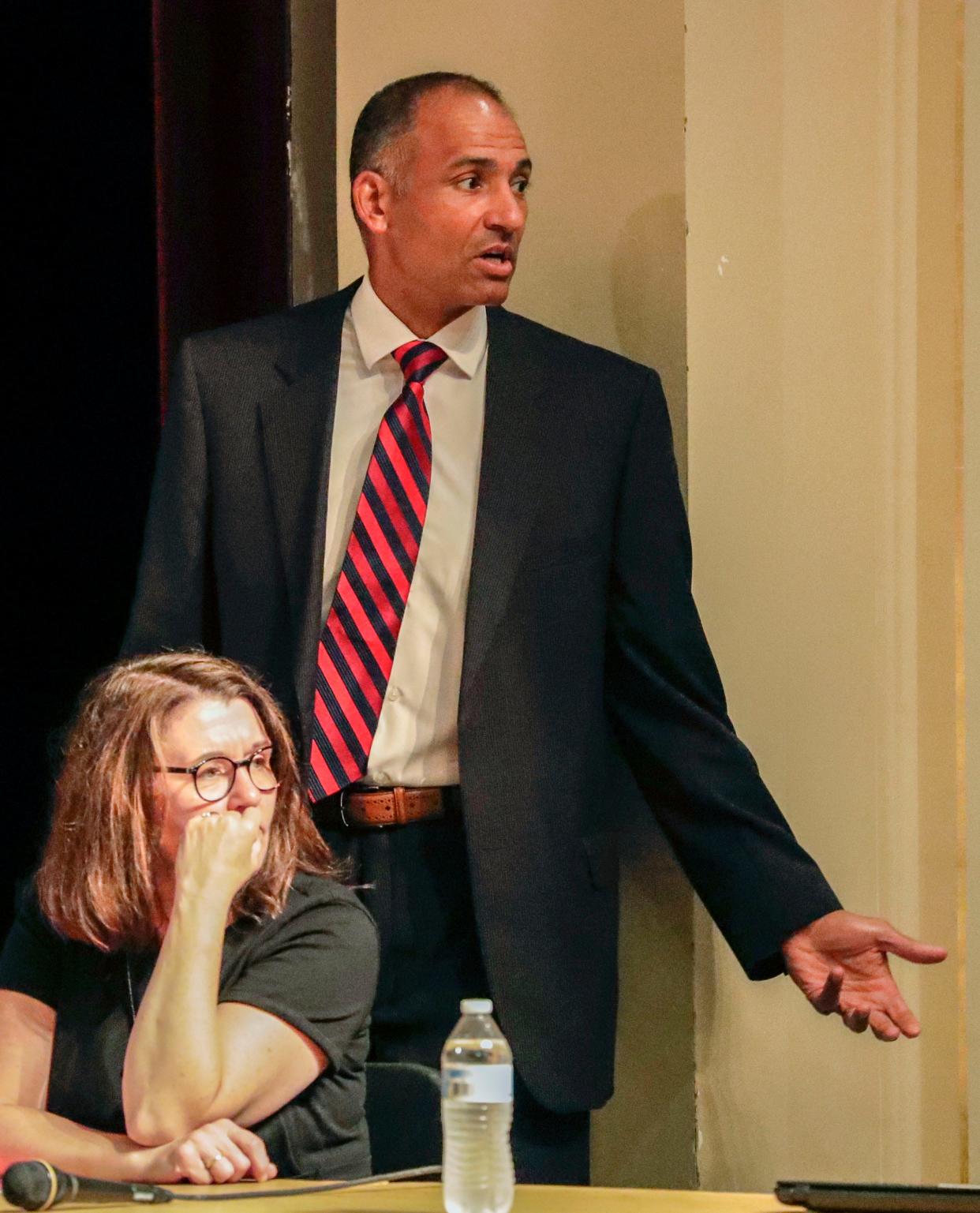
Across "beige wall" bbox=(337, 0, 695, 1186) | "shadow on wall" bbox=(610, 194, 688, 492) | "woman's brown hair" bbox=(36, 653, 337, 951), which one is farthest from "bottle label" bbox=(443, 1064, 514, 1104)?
"shadow on wall" bbox=(610, 194, 688, 492)

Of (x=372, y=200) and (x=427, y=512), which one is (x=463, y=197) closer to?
(x=372, y=200)

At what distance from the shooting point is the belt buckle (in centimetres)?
241

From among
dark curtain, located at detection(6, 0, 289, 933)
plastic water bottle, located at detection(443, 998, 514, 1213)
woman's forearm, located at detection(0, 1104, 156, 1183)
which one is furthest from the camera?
dark curtain, located at detection(6, 0, 289, 933)

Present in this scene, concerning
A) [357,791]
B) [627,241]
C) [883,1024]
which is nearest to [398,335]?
[627,241]

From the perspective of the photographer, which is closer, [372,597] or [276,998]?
[276,998]

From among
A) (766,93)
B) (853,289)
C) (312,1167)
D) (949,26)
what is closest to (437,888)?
(312,1167)

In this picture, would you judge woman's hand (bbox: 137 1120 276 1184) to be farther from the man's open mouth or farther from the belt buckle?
the man's open mouth

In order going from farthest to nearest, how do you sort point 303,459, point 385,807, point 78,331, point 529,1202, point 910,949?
point 78,331 < point 303,459 < point 385,807 < point 910,949 < point 529,1202

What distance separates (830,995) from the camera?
88.9 inches

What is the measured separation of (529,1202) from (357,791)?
91 cm

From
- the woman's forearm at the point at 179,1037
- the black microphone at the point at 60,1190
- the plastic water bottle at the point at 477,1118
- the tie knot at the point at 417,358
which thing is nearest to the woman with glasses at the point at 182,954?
the woman's forearm at the point at 179,1037

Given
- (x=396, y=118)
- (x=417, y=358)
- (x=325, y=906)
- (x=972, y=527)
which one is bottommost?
(x=325, y=906)

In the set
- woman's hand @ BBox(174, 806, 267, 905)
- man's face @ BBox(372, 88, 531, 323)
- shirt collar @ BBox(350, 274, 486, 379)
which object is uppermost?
man's face @ BBox(372, 88, 531, 323)

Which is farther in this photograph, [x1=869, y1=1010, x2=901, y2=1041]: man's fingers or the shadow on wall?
the shadow on wall
